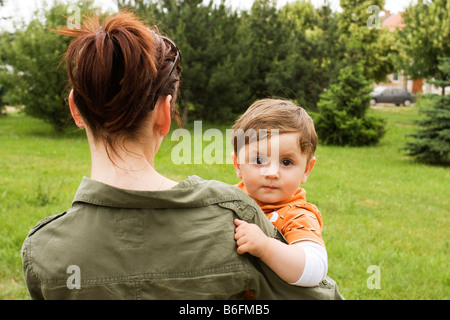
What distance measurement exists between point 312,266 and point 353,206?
650 centimetres

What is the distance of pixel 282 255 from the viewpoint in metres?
1.48

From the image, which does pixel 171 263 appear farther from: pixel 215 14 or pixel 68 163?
pixel 215 14

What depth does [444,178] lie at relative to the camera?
10.7 meters

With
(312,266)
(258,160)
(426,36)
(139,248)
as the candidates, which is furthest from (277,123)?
(426,36)

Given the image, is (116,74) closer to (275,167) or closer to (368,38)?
(275,167)

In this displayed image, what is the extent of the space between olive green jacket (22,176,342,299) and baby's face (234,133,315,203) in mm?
567

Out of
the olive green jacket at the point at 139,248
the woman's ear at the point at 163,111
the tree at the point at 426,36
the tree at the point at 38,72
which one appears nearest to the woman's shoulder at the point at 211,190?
the olive green jacket at the point at 139,248

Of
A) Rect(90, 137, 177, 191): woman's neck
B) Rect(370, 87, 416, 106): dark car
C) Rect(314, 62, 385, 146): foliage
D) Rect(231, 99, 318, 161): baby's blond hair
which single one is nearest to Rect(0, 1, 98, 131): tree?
Rect(314, 62, 385, 146): foliage

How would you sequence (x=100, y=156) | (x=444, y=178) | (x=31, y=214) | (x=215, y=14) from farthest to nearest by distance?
(x=215, y=14)
(x=444, y=178)
(x=31, y=214)
(x=100, y=156)

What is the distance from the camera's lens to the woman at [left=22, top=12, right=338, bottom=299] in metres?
1.30

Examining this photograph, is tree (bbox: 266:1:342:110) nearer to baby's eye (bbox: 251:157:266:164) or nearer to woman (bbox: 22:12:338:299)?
baby's eye (bbox: 251:157:266:164)

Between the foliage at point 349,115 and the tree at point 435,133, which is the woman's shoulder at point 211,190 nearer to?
the tree at point 435,133
